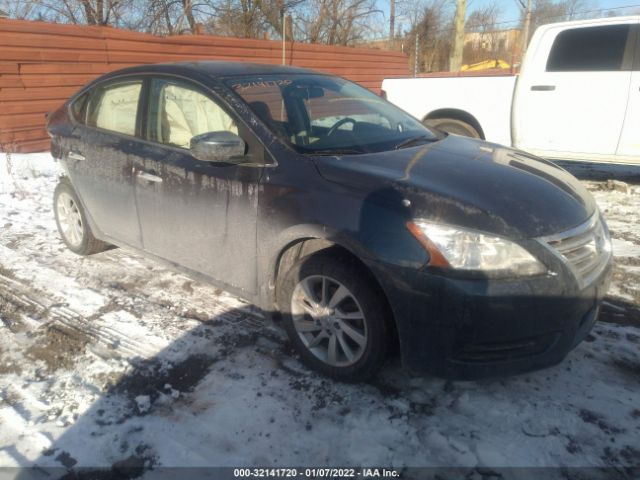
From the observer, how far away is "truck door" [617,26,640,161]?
563cm

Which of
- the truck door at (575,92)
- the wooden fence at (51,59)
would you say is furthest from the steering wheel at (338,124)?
the wooden fence at (51,59)

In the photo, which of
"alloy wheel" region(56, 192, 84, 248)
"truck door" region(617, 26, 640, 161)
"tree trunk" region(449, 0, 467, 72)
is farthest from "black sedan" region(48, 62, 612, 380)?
"tree trunk" region(449, 0, 467, 72)

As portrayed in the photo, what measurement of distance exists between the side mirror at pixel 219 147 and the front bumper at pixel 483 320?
1.13 meters

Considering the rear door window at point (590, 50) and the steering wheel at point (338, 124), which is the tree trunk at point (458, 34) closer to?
the rear door window at point (590, 50)

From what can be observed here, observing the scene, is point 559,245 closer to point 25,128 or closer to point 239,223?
point 239,223

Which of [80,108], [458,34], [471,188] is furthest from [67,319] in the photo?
[458,34]

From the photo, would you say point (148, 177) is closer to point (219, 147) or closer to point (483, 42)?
point (219, 147)

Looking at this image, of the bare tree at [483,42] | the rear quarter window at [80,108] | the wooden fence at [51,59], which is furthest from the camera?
the bare tree at [483,42]

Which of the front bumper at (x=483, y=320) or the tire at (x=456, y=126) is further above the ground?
the tire at (x=456, y=126)

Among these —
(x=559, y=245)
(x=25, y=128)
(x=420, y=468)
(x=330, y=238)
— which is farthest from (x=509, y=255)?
(x=25, y=128)

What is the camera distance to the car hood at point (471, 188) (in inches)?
87.4

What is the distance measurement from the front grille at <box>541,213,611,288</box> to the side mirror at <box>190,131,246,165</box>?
167cm

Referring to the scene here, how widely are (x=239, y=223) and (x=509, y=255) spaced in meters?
1.51

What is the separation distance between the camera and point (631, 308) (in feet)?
11.1
